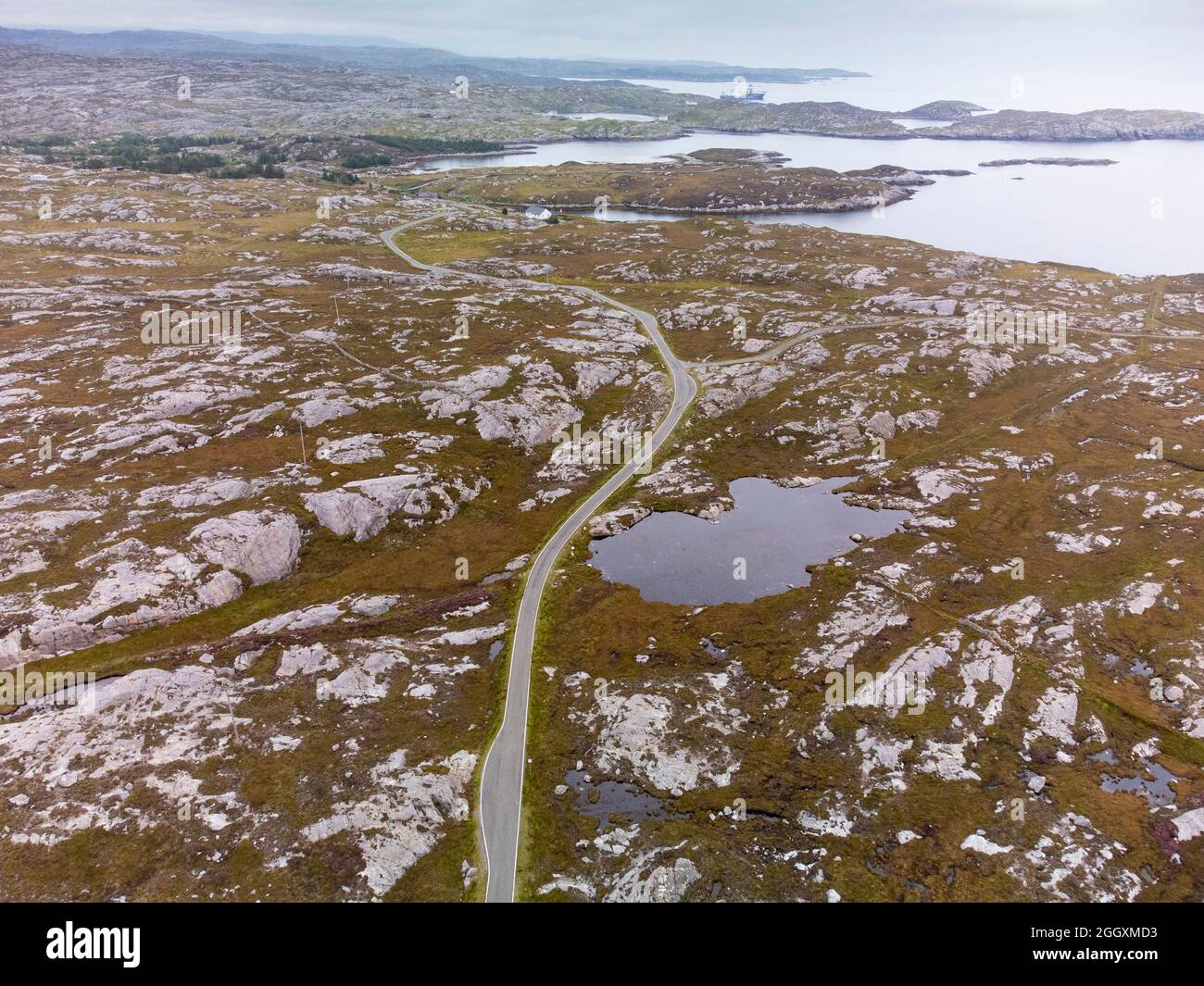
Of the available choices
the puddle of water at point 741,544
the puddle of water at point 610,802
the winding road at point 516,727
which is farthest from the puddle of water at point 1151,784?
the winding road at point 516,727

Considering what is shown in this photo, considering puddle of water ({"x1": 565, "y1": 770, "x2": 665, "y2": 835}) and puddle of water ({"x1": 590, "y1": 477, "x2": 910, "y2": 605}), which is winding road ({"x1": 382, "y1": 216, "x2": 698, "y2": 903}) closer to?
puddle of water ({"x1": 565, "y1": 770, "x2": 665, "y2": 835})

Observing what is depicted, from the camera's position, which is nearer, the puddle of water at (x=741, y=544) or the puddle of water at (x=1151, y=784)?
the puddle of water at (x=1151, y=784)

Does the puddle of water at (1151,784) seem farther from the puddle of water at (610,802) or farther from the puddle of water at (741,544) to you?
the puddle of water at (610,802)

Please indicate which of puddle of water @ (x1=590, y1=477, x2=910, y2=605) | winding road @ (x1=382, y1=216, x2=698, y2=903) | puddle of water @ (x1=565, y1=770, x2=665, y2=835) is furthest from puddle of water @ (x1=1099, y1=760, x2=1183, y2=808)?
winding road @ (x1=382, y1=216, x2=698, y2=903)

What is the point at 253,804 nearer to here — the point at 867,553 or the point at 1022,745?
the point at 1022,745

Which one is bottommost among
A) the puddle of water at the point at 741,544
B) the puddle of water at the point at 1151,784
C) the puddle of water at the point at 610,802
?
the puddle of water at the point at 610,802

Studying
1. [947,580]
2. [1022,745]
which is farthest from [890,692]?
[947,580]

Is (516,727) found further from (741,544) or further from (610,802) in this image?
(741,544)
